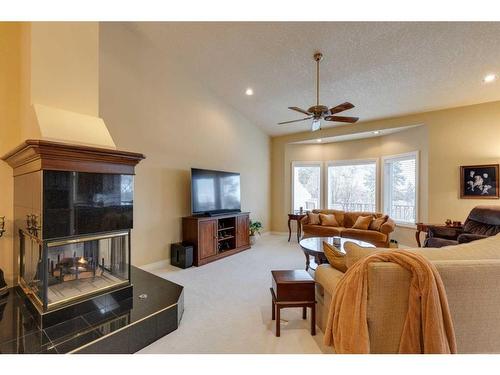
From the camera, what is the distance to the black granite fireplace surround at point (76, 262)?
5.50 ft

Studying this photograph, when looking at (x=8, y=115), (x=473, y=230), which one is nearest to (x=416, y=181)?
(x=473, y=230)

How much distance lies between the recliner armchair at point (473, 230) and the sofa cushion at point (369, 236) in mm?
768

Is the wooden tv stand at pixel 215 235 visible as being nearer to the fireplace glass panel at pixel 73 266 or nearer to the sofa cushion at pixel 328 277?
the fireplace glass panel at pixel 73 266

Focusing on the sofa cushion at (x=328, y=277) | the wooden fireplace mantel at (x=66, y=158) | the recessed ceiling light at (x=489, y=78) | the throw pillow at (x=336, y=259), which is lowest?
the sofa cushion at (x=328, y=277)

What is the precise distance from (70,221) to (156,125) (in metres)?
2.36

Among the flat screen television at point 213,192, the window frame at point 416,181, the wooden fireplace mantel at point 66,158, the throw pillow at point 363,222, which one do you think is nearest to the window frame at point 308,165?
the window frame at point 416,181

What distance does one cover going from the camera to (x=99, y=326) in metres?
1.77

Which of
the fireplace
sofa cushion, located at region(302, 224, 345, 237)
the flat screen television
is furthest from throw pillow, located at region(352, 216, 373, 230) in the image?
the fireplace

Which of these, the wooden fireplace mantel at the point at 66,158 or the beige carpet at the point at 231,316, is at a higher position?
the wooden fireplace mantel at the point at 66,158

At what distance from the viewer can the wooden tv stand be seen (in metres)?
3.98

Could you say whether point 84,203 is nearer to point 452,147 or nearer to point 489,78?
point 489,78

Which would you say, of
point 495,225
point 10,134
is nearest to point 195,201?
point 10,134

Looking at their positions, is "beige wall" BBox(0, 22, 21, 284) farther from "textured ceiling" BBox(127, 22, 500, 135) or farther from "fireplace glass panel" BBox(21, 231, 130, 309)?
"textured ceiling" BBox(127, 22, 500, 135)

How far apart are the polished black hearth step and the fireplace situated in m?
0.11
